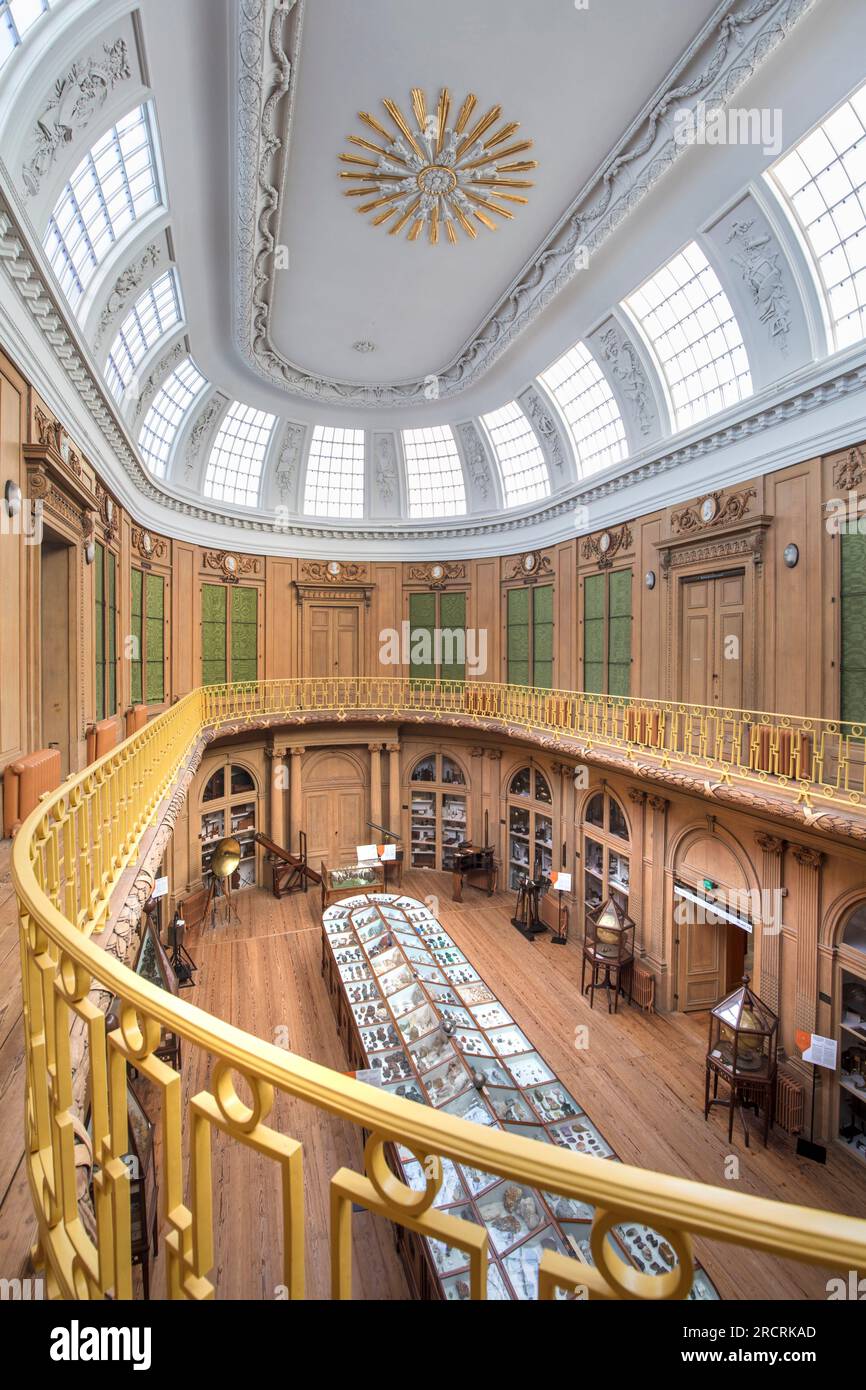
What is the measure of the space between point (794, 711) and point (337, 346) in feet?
41.4

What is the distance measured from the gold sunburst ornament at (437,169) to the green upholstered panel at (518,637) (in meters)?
9.48

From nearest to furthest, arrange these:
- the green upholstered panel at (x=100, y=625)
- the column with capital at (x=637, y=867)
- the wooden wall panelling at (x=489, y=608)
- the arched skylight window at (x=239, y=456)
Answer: the green upholstered panel at (x=100, y=625), the column with capital at (x=637, y=867), the arched skylight window at (x=239, y=456), the wooden wall panelling at (x=489, y=608)

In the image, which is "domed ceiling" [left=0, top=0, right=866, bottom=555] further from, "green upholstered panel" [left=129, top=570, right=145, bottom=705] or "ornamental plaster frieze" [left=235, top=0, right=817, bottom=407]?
"green upholstered panel" [left=129, top=570, right=145, bottom=705]

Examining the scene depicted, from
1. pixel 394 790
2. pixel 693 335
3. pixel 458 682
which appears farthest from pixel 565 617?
Result: pixel 394 790

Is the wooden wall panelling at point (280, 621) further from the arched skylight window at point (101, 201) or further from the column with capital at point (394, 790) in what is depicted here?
the arched skylight window at point (101, 201)

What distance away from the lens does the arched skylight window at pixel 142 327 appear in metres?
10.7

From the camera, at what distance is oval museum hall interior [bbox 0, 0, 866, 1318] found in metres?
2.37

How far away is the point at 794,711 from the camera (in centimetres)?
1022

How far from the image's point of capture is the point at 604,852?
45.1 ft

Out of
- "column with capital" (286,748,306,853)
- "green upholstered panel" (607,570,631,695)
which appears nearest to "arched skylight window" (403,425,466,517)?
"green upholstered panel" (607,570,631,695)

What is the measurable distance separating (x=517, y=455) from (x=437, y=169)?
9293 millimetres

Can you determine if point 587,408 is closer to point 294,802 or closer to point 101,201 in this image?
point 101,201

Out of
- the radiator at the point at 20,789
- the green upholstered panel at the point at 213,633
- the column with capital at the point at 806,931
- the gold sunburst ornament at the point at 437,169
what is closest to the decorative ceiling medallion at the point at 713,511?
the column with capital at the point at 806,931
